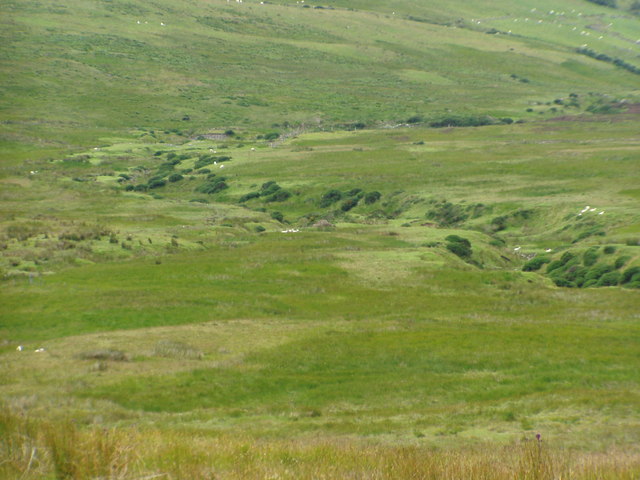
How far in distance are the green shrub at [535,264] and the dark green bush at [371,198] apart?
34.2m

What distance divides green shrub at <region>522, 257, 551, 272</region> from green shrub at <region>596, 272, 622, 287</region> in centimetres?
875

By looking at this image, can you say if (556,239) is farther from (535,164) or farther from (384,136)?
(384,136)

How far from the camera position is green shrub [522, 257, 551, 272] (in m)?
57.7

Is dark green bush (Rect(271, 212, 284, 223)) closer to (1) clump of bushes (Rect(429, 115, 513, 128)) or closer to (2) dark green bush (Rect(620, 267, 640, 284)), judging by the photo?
(2) dark green bush (Rect(620, 267, 640, 284))

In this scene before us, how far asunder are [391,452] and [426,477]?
236 cm

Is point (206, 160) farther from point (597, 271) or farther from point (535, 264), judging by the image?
point (597, 271)

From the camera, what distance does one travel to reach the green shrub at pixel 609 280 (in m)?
48.2

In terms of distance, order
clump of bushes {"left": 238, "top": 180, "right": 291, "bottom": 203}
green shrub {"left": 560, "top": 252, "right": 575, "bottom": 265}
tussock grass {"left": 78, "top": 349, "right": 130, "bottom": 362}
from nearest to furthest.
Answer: tussock grass {"left": 78, "top": 349, "right": 130, "bottom": 362}, green shrub {"left": 560, "top": 252, "right": 575, "bottom": 265}, clump of bushes {"left": 238, "top": 180, "right": 291, "bottom": 203}

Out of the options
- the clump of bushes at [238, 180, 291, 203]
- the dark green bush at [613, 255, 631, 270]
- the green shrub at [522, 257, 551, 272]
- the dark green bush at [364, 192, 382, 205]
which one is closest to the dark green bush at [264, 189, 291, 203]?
the clump of bushes at [238, 180, 291, 203]

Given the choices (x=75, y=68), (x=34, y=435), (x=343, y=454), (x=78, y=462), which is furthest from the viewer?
(x=75, y=68)

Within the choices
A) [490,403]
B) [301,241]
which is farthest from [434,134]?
[490,403]

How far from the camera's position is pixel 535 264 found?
5800 centimetres

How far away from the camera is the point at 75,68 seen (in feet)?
595

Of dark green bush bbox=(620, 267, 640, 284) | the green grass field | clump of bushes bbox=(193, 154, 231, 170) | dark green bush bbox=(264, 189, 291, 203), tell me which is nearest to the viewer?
the green grass field
